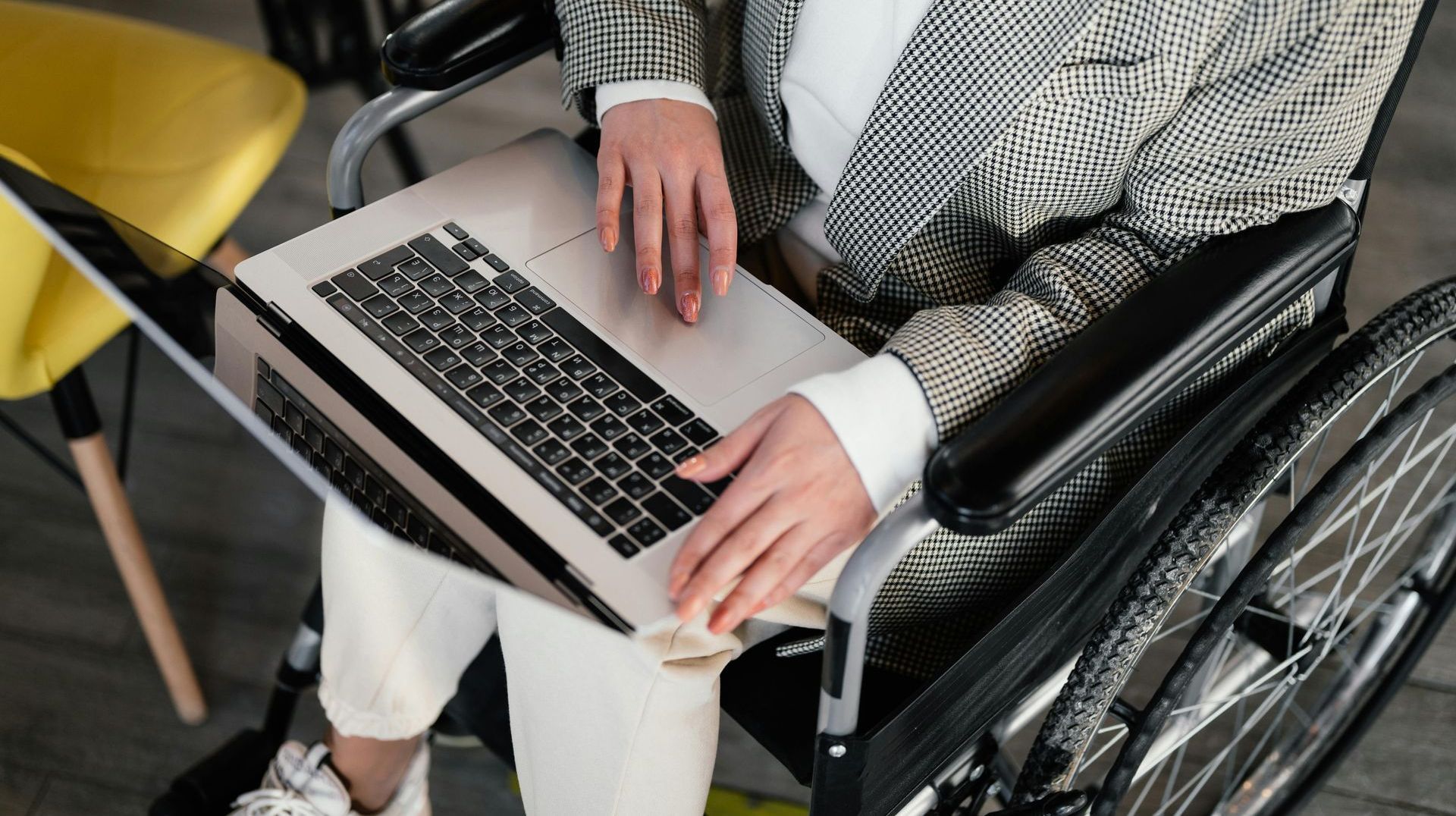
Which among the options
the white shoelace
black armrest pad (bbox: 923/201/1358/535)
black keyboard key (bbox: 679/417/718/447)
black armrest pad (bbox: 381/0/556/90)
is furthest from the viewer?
the white shoelace

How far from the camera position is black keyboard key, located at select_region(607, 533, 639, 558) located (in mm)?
608

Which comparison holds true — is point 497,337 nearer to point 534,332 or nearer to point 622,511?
point 534,332

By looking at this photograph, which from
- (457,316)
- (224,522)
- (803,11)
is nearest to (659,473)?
(457,316)

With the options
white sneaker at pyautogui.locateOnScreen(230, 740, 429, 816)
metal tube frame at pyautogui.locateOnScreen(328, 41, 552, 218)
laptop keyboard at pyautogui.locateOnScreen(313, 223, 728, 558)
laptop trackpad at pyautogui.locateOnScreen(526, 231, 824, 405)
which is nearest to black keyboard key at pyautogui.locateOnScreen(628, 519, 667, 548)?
laptop keyboard at pyautogui.locateOnScreen(313, 223, 728, 558)

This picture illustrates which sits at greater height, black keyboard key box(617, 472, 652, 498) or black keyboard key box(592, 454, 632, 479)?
black keyboard key box(592, 454, 632, 479)

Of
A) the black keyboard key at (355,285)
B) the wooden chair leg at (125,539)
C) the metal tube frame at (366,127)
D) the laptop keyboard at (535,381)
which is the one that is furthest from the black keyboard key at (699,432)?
the wooden chair leg at (125,539)

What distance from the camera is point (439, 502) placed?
0.61m

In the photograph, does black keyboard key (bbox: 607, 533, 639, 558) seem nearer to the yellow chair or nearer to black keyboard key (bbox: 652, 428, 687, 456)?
black keyboard key (bbox: 652, 428, 687, 456)

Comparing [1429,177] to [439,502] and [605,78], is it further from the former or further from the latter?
[439,502]

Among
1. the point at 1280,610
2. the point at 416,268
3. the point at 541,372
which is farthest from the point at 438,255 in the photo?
the point at 1280,610

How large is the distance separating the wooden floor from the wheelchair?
9.8 inches

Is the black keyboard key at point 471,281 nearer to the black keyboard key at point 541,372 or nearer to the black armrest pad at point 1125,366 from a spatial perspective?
the black keyboard key at point 541,372

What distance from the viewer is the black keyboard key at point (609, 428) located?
67 cm

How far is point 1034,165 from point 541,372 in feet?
1.11
